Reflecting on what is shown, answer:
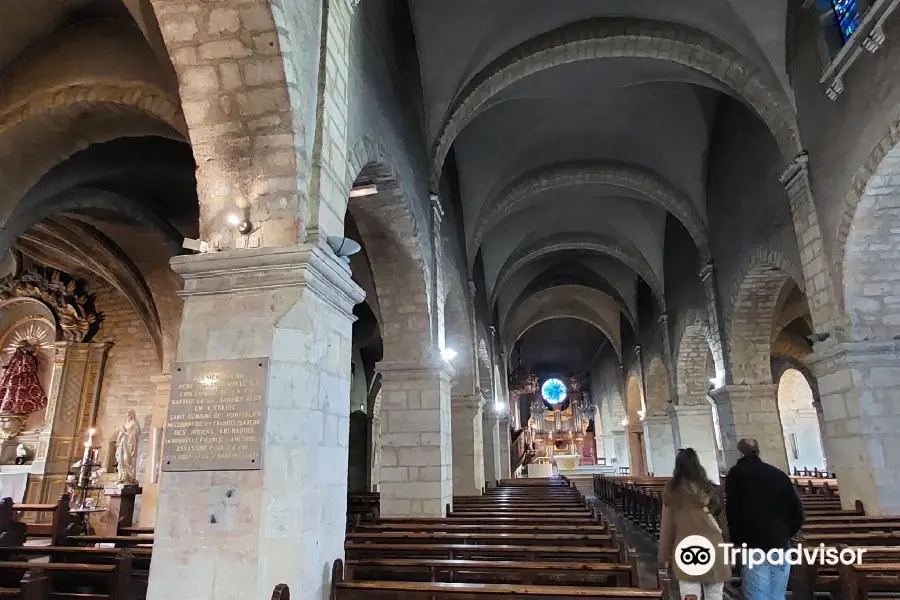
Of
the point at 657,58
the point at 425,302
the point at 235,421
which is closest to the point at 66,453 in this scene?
the point at 425,302

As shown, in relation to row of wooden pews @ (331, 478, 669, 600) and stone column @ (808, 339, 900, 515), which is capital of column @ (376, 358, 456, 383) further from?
stone column @ (808, 339, 900, 515)

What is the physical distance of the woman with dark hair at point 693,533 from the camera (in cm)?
379

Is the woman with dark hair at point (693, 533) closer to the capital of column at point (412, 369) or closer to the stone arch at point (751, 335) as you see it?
the capital of column at point (412, 369)

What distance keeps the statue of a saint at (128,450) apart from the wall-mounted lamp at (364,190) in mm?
8553

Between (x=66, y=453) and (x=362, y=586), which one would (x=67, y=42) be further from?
(x=66, y=453)

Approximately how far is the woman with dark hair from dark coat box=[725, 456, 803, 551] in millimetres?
216

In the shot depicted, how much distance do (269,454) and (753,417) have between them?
1058cm

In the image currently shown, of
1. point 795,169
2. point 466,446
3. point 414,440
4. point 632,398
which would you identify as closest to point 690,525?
point 414,440

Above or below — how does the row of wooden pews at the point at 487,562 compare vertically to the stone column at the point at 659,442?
below

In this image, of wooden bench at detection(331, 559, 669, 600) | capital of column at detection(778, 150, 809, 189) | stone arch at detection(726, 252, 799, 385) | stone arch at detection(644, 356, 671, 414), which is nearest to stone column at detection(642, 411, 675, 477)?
stone arch at detection(644, 356, 671, 414)

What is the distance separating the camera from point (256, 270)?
3.73 m

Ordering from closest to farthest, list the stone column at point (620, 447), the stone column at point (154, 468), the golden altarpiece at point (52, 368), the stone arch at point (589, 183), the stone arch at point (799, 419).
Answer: the stone column at point (154, 468) < the golden altarpiece at point (52, 368) < the stone arch at point (589, 183) < the stone arch at point (799, 419) < the stone column at point (620, 447)

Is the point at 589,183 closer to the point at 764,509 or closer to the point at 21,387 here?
the point at 764,509

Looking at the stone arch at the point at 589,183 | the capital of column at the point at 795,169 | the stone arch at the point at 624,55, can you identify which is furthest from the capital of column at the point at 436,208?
the capital of column at the point at 795,169
